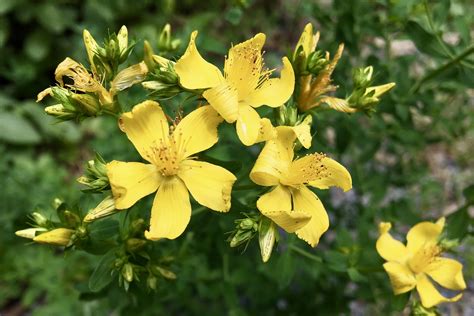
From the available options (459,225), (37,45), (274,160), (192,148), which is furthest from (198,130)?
(37,45)

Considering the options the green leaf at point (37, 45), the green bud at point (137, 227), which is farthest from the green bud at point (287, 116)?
the green leaf at point (37, 45)

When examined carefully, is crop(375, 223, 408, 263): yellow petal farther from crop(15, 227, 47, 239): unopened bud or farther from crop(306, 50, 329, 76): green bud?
crop(15, 227, 47, 239): unopened bud

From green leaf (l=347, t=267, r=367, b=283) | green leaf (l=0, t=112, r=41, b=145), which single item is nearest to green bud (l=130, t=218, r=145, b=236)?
green leaf (l=347, t=267, r=367, b=283)

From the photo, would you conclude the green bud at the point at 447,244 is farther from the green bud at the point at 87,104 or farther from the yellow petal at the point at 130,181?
the green bud at the point at 87,104

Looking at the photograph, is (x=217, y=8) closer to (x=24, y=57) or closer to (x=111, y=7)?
(x=111, y=7)

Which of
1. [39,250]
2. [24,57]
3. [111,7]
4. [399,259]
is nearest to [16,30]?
[24,57]

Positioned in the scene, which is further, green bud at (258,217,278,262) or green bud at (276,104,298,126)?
green bud at (276,104,298,126)

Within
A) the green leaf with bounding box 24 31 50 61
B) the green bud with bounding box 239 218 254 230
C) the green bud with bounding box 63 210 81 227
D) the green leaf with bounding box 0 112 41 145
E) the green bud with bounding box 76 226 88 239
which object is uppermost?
the green bud with bounding box 239 218 254 230

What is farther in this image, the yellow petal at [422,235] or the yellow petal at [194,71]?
the yellow petal at [422,235]

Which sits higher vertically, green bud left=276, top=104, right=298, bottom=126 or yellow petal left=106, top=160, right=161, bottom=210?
green bud left=276, top=104, right=298, bottom=126
